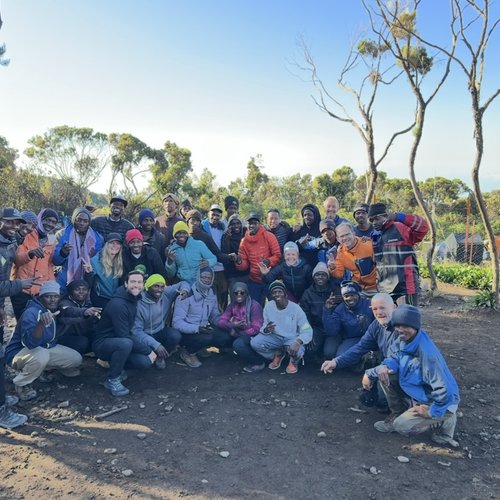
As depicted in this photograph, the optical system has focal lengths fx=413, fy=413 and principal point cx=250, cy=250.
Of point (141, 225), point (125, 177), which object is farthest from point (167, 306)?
point (125, 177)

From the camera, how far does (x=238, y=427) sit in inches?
164

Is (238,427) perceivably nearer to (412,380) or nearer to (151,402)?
(151,402)

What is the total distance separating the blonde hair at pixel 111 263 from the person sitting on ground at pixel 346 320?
108 inches

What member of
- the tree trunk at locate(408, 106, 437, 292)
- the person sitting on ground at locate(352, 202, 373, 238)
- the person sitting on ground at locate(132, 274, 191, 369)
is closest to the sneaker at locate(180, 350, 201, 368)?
the person sitting on ground at locate(132, 274, 191, 369)

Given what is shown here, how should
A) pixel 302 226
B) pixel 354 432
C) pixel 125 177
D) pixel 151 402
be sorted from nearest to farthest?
pixel 354 432
pixel 151 402
pixel 302 226
pixel 125 177

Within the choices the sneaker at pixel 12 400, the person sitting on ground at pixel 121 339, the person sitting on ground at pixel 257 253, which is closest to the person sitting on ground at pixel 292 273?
the person sitting on ground at pixel 257 253

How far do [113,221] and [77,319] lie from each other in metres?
1.61

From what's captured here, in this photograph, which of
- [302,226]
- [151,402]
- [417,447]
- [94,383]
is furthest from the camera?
[302,226]

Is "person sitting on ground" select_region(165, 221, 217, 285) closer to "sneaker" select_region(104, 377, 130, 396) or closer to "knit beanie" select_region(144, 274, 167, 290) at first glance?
"knit beanie" select_region(144, 274, 167, 290)

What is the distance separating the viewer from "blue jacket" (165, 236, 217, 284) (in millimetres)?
5863

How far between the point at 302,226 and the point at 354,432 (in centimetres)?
322

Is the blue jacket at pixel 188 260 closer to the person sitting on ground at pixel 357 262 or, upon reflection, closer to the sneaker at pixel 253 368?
the sneaker at pixel 253 368

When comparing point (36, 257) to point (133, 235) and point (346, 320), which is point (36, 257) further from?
point (346, 320)

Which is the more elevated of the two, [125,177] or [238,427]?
[125,177]
